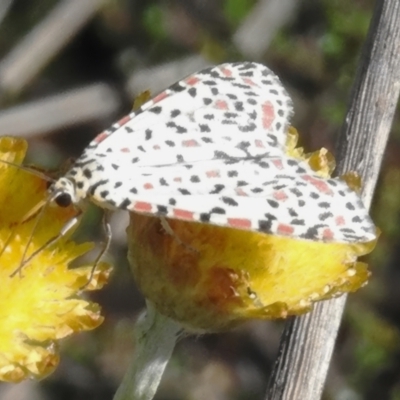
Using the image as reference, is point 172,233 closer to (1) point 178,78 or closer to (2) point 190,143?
(2) point 190,143

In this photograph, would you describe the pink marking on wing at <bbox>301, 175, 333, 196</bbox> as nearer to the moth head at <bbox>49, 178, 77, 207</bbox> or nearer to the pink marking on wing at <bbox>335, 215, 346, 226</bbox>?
the pink marking on wing at <bbox>335, 215, 346, 226</bbox>

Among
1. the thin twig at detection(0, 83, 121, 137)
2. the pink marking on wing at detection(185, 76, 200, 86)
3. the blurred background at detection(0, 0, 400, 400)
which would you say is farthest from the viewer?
the blurred background at detection(0, 0, 400, 400)

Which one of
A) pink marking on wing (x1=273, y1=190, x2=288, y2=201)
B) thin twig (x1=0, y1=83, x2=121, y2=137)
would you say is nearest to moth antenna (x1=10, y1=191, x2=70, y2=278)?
pink marking on wing (x1=273, y1=190, x2=288, y2=201)

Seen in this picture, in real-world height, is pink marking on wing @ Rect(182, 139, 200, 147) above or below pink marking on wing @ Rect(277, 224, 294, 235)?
above

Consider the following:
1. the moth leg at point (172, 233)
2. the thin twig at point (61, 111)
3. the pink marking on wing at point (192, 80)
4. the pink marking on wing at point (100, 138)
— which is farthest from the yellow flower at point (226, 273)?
the thin twig at point (61, 111)

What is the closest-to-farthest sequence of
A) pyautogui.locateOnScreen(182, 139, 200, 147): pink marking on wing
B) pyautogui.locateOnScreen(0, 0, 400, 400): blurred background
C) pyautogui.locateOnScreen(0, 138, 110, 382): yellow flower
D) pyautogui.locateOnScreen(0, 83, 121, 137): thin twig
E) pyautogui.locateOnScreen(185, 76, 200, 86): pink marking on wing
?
pyautogui.locateOnScreen(0, 138, 110, 382): yellow flower → pyautogui.locateOnScreen(182, 139, 200, 147): pink marking on wing → pyautogui.locateOnScreen(185, 76, 200, 86): pink marking on wing → pyautogui.locateOnScreen(0, 83, 121, 137): thin twig → pyautogui.locateOnScreen(0, 0, 400, 400): blurred background

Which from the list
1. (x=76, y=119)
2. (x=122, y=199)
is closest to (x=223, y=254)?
(x=122, y=199)

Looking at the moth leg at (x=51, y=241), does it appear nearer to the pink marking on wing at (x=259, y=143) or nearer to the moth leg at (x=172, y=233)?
the moth leg at (x=172, y=233)

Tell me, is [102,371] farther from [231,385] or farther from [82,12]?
[82,12]
